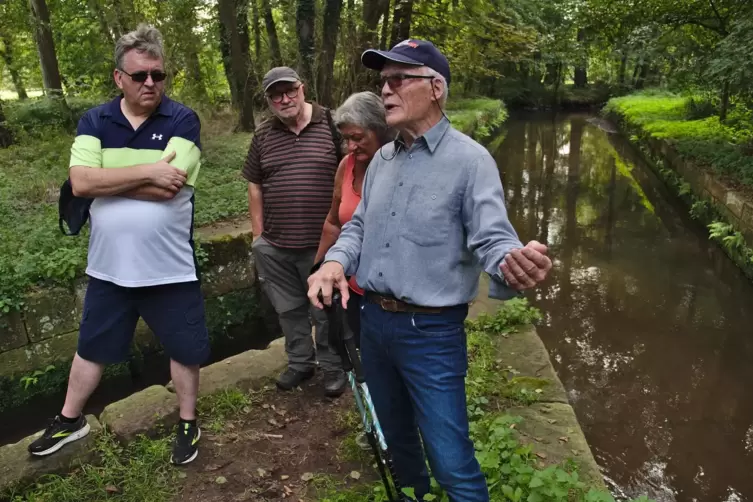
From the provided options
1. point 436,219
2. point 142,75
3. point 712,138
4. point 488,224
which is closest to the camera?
point 488,224

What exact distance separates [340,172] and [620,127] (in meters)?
21.9

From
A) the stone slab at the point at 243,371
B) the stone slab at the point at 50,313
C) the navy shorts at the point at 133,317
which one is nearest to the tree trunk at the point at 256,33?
the stone slab at the point at 50,313

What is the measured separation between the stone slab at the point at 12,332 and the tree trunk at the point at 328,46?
4435 millimetres

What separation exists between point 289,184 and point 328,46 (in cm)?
454

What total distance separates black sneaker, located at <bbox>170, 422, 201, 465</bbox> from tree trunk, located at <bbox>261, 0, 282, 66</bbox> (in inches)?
336

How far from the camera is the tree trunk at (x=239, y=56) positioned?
10.3m

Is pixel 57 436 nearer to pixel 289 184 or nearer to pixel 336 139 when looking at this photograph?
pixel 289 184

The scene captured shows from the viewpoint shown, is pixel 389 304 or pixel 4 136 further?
pixel 4 136

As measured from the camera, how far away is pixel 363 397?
2.38 meters

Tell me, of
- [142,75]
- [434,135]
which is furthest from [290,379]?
[434,135]

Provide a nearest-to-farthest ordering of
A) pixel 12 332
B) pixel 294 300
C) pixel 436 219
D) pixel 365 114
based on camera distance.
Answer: pixel 436 219
pixel 365 114
pixel 294 300
pixel 12 332

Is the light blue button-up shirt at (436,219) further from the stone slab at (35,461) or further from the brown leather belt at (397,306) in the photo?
the stone slab at (35,461)

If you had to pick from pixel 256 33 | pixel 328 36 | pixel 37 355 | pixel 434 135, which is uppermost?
pixel 256 33

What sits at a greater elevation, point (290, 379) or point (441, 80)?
point (441, 80)
